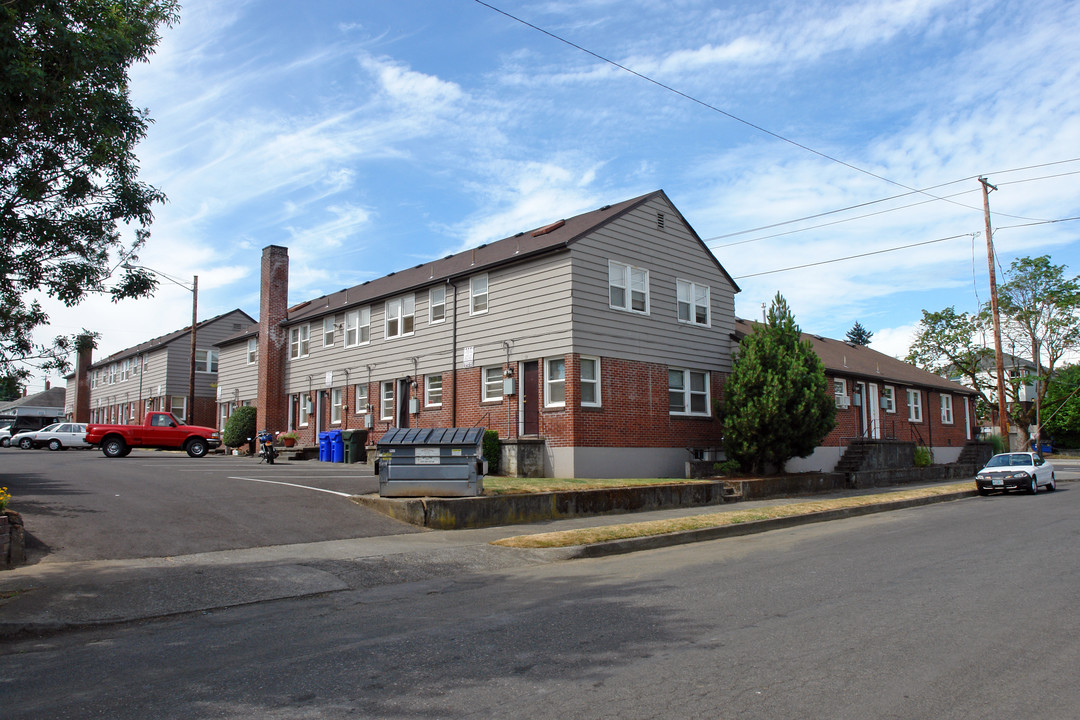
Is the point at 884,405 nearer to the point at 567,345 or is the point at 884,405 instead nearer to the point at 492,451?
the point at 567,345

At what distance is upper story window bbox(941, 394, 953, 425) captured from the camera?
37812 millimetres

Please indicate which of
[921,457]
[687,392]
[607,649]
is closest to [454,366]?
[687,392]

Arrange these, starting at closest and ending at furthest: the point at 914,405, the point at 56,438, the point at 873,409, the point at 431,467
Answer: the point at 431,467, the point at 873,409, the point at 914,405, the point at 56,438

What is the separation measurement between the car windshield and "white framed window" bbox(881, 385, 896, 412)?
283 inches

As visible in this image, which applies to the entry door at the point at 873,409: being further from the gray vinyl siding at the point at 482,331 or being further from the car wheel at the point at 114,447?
the car wheel at the point at 114,447

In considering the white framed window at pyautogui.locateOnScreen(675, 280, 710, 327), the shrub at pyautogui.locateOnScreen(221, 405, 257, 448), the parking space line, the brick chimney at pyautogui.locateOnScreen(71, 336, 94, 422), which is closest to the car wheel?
the shrub at pyautogui.locateOnScreen(221, 405, 257, 448)

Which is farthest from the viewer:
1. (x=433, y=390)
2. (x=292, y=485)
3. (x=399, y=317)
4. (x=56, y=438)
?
(x=56, y=438)

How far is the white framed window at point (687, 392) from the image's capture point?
2350cm

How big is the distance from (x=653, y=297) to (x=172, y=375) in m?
34.2

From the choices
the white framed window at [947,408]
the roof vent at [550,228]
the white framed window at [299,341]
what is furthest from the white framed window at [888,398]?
the white framed window at [299,341]

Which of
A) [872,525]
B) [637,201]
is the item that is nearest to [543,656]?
[872,525]

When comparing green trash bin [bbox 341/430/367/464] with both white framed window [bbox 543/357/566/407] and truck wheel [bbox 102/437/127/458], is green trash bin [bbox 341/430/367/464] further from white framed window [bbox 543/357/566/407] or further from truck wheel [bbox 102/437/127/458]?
white framed window [bbox 543/357/566/407]

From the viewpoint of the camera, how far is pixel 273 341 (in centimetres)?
3378

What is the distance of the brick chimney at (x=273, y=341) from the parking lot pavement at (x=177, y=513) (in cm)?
1507
